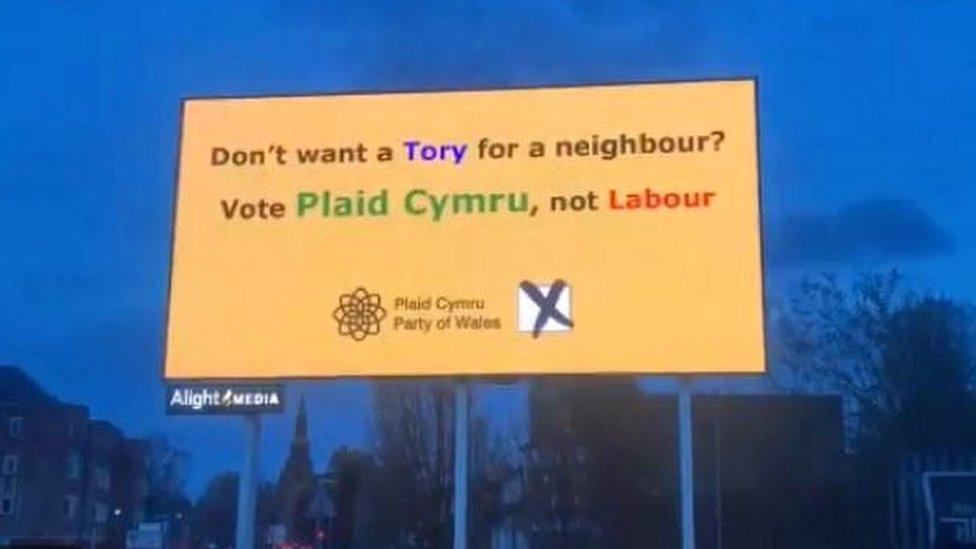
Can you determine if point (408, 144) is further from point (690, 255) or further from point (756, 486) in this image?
point (756, 486)

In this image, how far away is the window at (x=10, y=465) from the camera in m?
65.3

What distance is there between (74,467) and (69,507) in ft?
5.88

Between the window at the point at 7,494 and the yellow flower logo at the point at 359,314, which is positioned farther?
the window at the point at 7,494

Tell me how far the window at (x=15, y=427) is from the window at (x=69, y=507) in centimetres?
350

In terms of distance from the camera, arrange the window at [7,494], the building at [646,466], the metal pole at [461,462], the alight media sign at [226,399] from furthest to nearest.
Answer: the window at [7,494], the building at [646,466], the metal pole at [461,462], the alight media sign at [226,399]

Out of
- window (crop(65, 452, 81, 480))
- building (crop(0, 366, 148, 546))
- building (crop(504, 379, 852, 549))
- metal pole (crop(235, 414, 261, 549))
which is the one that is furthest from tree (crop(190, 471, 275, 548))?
metal pole (crop(235, 414, 261, 549))

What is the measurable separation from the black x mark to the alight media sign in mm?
2513

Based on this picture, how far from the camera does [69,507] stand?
2653 inches

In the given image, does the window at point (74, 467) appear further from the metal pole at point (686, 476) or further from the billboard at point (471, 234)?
the metal pole at point (686, 476)

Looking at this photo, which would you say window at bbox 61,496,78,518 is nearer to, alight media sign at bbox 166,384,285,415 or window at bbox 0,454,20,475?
window at bbox 0,454,20,475

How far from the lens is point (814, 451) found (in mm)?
31812

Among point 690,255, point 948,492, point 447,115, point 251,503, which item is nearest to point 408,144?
point 447,115

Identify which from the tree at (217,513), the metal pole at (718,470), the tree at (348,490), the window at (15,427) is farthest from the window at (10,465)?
the metal pole at (718,470)

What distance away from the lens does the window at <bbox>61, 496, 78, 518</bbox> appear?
66750 millimetres
